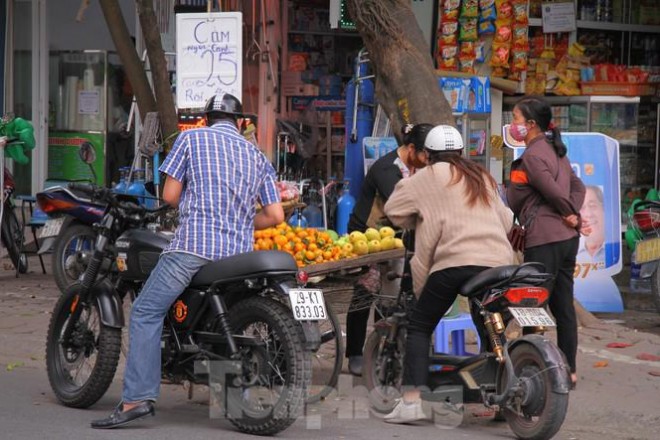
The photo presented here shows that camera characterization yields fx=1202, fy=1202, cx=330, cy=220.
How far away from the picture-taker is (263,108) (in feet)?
46.2

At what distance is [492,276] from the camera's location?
6359mm

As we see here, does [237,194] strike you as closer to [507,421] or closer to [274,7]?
[507,421]

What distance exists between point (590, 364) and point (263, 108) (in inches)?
258

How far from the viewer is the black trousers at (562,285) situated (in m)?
7.40

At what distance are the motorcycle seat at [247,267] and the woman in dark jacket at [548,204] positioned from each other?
1.80 meters

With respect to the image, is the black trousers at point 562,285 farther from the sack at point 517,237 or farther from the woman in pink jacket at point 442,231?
the woman in pink jacket at point 442,231

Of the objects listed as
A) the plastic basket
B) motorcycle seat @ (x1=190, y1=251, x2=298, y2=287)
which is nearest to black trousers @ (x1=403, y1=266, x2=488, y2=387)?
motorcycle seat @ (x1=190, y1=251, x2=298, y2=287)

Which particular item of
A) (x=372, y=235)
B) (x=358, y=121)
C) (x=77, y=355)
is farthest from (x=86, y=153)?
(x=358, y=121)

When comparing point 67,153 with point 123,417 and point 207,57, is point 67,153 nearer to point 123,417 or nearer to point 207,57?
point 207,57

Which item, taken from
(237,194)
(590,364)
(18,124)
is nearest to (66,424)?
(237,194)

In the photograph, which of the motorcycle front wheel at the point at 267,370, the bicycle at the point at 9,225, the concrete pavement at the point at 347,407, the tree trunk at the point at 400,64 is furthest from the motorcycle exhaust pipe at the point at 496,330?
the bicycle at the point at 9,225

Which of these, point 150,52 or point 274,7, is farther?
point 274,7

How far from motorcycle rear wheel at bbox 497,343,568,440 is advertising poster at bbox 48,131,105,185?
1089cm

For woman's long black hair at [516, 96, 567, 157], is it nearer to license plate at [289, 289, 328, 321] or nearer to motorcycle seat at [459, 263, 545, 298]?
motorcycle seat at [459, 263, 545, 298]
